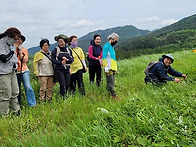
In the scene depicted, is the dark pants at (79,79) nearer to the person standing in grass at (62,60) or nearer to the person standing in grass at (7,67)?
the person standing in grass at (62,60)

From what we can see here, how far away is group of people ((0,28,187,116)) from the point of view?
12.4 feet

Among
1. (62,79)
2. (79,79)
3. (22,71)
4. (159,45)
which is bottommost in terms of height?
(79,79)

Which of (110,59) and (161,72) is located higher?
(110,59)

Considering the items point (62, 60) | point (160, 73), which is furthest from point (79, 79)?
point (160, 73)

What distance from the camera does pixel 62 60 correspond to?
4793 millimetres

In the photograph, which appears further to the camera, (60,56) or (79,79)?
(79,79)

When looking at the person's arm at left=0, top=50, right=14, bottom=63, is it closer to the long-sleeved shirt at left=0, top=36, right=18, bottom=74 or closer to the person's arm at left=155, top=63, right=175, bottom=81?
the long-sleeved shirt at left=0, top=36, right=18, bottom=74

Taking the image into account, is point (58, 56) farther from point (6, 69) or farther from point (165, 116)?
point (165, 116)

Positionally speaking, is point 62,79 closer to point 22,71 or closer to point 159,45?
point 22,71

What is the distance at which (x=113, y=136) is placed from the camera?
82.2 inches

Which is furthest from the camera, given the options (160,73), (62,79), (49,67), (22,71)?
(49,67)

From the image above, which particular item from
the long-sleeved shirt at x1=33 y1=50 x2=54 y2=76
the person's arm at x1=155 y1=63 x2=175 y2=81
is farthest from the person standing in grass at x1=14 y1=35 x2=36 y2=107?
the person's arm at x1=155 y1=63 x2=175 y2=81

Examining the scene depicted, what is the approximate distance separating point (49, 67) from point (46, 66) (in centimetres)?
9

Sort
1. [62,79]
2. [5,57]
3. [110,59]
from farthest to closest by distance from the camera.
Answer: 1. [110,59]
2. [62,79]
3. [5,57]
